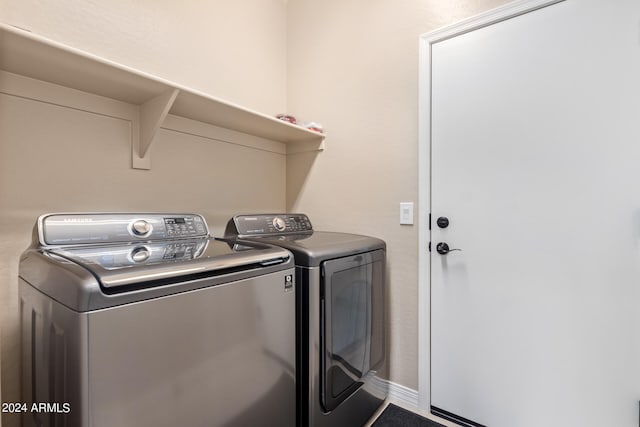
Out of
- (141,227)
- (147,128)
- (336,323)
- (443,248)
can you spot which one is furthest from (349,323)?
(147,128)

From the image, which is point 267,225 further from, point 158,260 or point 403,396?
A: point 403,396

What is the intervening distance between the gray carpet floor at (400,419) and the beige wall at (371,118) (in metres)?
0.15

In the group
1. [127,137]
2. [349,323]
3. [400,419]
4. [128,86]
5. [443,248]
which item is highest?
[128,86]

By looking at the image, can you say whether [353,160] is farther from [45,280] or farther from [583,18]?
[45,280]

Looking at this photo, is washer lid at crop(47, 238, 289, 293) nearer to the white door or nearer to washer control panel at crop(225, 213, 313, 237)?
washer control panel at crop(225, 213, 313, 237)

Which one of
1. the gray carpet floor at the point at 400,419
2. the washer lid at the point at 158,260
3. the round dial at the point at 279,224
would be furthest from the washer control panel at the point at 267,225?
the gray carpet floor at the point at 400,419

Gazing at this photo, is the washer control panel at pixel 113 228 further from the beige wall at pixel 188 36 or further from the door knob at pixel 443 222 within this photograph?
the door knob at pixel 443 222

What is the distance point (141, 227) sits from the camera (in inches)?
50.5

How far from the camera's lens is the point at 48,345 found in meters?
0.80

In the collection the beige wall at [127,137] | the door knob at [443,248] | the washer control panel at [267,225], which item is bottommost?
the door knob at [443,248]

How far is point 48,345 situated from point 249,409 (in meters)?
0.62

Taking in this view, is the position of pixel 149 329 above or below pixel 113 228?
below

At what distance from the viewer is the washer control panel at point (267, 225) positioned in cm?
163

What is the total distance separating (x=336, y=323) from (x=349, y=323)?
11 cm
